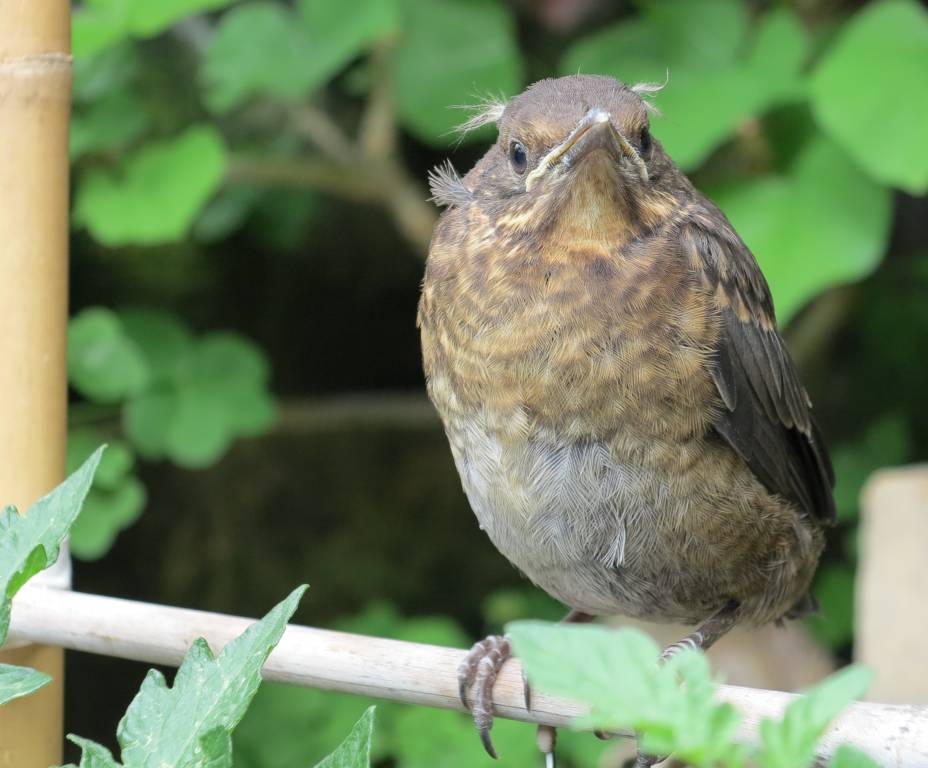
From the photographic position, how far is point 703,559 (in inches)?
70.6

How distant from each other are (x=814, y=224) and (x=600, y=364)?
1.12 metres

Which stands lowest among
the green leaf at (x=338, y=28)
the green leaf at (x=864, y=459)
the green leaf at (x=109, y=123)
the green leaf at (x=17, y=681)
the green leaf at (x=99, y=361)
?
the green leaf at (x=864, y=459)

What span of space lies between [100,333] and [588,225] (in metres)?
1.35

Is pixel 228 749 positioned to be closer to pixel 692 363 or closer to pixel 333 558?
pixel 692 363

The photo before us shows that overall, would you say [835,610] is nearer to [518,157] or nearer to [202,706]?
[518,157]

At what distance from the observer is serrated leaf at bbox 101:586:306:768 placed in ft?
3.43

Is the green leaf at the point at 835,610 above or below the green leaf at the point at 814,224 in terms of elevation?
below

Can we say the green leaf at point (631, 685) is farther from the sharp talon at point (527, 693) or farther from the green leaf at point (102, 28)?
the green leaf at point (102, 28)

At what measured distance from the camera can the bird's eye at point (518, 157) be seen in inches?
66.6

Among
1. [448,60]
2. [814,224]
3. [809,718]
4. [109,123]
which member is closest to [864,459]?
[814,224]

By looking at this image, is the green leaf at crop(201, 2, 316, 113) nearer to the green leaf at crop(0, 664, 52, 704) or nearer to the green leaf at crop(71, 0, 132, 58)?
the green leaf at crop(71, 0, 132, 58)

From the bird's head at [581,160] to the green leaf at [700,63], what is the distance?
0.86 meters

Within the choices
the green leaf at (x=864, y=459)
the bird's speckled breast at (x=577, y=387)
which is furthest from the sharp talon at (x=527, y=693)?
the green leaf at (x=864, y=459)

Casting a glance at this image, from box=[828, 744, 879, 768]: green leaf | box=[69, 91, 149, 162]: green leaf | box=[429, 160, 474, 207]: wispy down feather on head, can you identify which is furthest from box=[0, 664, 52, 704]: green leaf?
box=[69, 91, 149, 162]: green leaf
